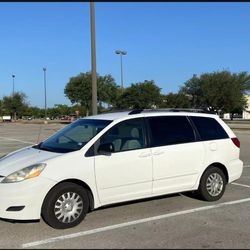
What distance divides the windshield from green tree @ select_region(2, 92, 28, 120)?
315ft

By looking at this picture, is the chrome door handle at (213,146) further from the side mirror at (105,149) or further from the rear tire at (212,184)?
the side mirror at (105,149)

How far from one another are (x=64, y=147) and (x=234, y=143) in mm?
3299

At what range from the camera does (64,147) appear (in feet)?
21.5

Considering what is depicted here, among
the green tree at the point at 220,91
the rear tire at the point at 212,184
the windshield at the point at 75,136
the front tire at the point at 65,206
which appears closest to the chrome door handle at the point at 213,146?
the rear tire at the point at 212,184

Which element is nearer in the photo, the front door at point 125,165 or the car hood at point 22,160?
the car hood at point 22,160

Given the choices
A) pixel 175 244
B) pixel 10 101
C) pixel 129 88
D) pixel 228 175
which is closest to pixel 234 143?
pixel 228 175

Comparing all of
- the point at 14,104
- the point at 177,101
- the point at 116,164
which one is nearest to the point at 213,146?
the point at 116,164

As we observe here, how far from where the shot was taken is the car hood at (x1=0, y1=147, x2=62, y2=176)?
5977 mm

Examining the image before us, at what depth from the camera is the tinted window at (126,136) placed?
658 centimetres

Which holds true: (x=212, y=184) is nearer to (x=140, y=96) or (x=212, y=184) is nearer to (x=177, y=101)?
(x=140, y=96)

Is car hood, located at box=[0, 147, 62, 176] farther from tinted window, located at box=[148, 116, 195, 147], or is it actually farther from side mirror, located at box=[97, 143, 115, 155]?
tinted window, located at box=[148, 116, 195, 147]

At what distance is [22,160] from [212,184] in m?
3.38

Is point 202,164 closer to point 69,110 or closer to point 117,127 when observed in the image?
point 117,127

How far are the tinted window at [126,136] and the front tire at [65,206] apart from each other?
0.88 metres
